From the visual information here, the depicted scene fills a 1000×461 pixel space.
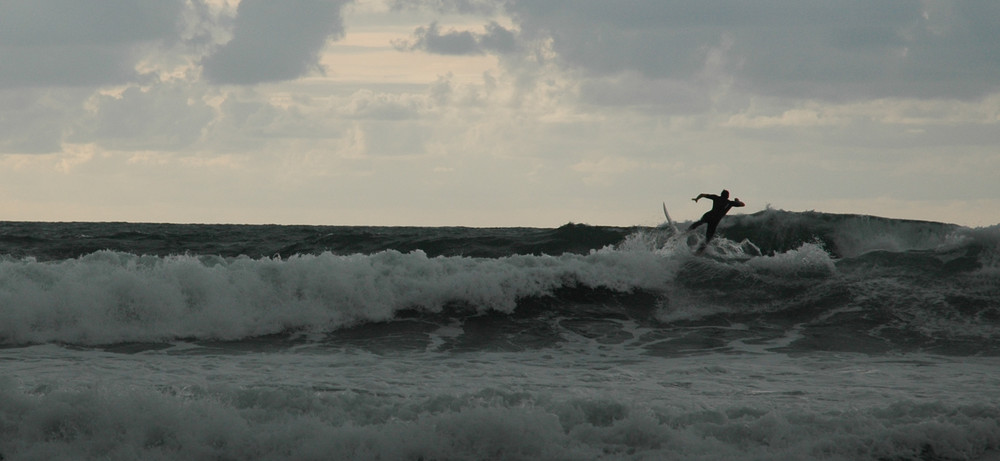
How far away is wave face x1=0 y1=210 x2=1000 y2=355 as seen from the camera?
11844mm

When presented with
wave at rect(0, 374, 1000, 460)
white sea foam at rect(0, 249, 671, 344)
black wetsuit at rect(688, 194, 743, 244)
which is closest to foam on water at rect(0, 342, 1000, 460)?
wave at rect(0, 374, 1000, 460)

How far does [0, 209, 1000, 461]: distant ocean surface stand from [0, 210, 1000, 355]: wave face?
0.04 metres

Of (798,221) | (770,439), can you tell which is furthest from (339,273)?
(798,221)

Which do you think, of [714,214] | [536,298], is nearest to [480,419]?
[536,298]

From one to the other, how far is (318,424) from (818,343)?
7200 millimetres

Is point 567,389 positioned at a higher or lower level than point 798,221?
lower

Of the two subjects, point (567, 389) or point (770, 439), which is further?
point (567, 389)

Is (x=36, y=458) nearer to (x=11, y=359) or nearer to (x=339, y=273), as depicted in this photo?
(x=11, y=359)

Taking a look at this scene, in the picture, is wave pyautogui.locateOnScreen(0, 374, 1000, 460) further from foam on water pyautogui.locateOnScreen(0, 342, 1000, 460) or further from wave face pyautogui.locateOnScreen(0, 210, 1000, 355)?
wave face pyautogui.locateOnScreen(0, 210, 1000, 355)

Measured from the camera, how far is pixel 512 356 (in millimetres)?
10953

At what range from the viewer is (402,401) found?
25.8 feet

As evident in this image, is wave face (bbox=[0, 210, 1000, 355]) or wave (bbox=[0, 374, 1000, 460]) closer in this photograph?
wave (bbox=[0, 374, 1000, 460])

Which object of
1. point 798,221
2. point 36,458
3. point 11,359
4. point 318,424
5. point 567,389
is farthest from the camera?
point 798,221

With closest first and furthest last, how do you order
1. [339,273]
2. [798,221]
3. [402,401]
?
[402,401]
[339,273]
[798,221]
